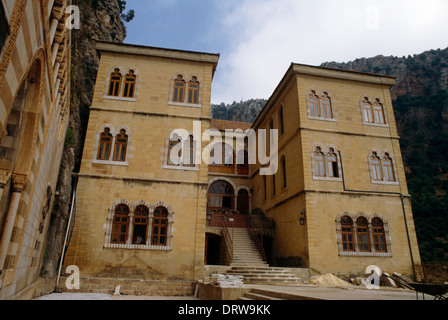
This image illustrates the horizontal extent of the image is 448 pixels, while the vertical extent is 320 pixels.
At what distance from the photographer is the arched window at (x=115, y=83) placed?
15953 mm

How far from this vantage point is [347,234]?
15539 millimetres

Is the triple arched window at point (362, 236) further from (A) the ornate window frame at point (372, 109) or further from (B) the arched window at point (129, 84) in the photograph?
(B) the arched window at point (129, 84)

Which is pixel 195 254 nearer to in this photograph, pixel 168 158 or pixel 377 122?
pixel 168 158

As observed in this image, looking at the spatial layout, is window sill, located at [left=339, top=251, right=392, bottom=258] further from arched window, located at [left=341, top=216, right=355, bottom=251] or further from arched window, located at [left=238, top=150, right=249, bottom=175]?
arched window, located at [left=238, top=150, right=249, bottom=175]

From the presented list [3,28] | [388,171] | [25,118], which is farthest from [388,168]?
[3,28]

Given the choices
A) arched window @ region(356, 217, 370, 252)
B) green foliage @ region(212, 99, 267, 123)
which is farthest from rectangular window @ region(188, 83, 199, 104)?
green foliage @ region(212, 99, 267, 123)

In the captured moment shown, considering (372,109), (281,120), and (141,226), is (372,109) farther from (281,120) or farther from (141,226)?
(141,226)

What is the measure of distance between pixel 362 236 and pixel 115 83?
15.8 metres

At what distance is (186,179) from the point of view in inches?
579

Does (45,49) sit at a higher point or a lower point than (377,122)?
lower

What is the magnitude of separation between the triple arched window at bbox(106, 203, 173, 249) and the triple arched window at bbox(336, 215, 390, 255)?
9027mm
